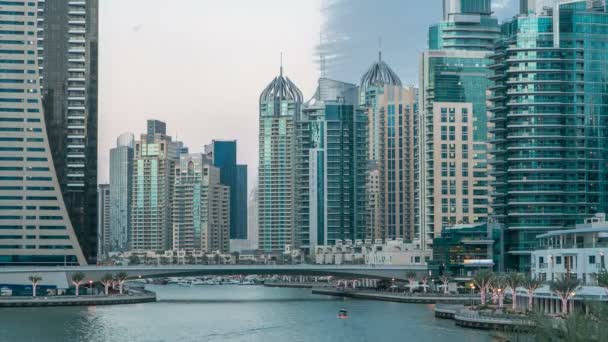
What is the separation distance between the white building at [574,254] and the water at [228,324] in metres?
12.5

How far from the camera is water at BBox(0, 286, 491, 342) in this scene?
10669 centimetres

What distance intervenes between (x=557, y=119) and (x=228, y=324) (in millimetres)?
69275

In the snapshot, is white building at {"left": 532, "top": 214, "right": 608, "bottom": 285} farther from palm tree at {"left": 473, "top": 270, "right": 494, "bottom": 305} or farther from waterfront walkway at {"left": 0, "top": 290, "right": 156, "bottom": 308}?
waterfront walkway at {"left": 0, "top": 290, "right": 156, "bottom": 308}

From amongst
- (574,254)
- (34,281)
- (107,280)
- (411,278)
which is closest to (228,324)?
(574,254)

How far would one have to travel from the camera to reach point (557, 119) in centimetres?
17112

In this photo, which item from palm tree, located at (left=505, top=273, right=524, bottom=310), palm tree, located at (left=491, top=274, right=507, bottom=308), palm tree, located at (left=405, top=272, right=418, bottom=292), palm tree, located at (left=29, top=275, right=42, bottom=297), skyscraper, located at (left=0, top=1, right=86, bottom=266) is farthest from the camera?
skyscraper, located at (left=0, top=1, right=86, bottom=266)

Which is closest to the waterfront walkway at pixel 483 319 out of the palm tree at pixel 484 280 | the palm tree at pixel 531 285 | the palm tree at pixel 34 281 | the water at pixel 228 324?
the water at pixel 228 324

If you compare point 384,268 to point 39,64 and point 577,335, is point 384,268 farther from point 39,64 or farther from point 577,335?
point 577,335

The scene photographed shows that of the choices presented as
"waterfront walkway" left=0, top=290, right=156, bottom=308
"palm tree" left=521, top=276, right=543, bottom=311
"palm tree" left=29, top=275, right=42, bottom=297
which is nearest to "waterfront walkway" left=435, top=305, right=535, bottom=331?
"palm tree" left=521, top=276, right=543, bottom=311

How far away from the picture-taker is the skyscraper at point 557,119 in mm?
170750

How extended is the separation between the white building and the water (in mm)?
12509

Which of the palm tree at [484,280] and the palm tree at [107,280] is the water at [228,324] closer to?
the palm tree at [484,280]

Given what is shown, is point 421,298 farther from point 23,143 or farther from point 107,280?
point 23,143

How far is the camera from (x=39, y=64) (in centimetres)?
19888
